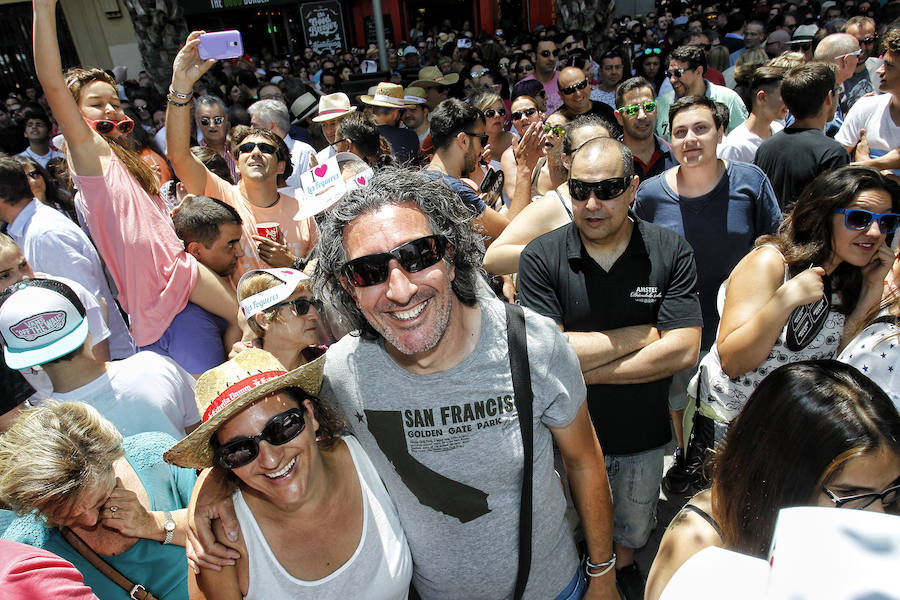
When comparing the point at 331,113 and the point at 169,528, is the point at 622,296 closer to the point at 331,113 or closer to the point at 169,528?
the point at 169,528


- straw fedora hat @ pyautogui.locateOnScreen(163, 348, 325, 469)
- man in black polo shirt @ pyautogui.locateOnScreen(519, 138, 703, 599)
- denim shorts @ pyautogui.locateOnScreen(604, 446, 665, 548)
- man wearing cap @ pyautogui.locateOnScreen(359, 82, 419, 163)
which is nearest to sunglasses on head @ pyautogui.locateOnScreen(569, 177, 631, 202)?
man in black polo shirt @ pyautogui.locateOnScreen(519, 138, 703, 599)

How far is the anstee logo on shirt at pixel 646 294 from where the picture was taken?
7.18 ft

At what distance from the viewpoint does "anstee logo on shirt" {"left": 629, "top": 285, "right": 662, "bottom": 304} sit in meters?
2.19

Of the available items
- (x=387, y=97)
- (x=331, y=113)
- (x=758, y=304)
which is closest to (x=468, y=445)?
(x=758, y=304)

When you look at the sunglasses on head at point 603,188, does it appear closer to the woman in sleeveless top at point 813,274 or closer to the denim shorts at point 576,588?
the woman in sleeveless top at point 813,274

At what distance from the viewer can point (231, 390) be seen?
5.16ft

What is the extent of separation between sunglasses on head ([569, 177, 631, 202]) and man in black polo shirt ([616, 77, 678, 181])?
6.39ft

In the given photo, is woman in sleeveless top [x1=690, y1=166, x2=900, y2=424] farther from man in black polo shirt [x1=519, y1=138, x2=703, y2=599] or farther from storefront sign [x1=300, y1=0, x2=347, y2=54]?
storefront sign [x1=300, y1=0, x2=347, y2=54]

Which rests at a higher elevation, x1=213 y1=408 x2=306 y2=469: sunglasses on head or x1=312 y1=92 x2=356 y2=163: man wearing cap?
x1=312 y1=92 x2=356 y2=163: man wearing cap

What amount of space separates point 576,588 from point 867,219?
1.85 meters

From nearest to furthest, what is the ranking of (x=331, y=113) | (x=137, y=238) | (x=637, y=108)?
(x=137, y=238)
(x=637, y=108)
(x=331, y=113)

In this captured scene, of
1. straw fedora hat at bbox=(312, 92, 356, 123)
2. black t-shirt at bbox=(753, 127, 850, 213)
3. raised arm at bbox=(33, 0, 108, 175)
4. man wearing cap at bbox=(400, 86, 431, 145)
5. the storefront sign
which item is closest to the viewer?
raised arm at bbox=(33, 0, 108, 175)

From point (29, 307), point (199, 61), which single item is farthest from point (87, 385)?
point (199, 61)

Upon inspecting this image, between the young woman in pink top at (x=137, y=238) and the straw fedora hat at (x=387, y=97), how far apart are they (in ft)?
11.3
